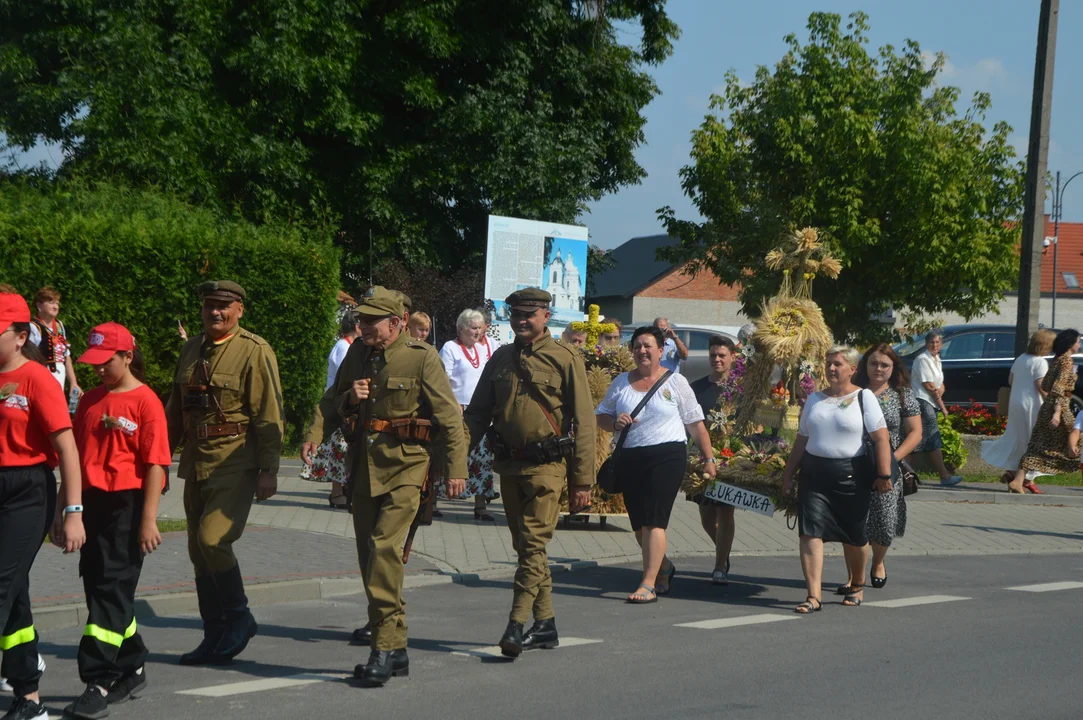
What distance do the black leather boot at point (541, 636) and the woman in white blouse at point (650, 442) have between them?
63.2 inches

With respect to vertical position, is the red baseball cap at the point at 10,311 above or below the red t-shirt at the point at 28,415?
above

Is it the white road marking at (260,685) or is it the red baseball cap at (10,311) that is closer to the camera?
the red baseball cap at (10,311)

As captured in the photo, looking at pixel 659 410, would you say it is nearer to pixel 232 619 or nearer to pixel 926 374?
pixel 232 619

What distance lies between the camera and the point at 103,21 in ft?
73.1

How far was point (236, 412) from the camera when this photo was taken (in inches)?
264

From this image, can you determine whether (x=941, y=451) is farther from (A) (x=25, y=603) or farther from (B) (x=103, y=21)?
(B) (x=103, y=21)

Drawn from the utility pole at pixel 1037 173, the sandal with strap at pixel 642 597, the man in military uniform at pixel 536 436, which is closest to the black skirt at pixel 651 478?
the sandal with strap at pixel 642 597

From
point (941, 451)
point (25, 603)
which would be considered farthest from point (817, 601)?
point (941, 451)

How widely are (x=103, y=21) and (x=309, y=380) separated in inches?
356

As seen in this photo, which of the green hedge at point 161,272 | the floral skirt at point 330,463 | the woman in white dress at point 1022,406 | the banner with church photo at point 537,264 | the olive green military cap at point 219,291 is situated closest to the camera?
the olive green military cap at point 219,291

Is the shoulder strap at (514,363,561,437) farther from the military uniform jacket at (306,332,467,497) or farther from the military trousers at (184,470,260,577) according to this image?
the military trousers at (184,470,260,577)

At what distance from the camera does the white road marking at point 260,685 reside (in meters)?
6.08

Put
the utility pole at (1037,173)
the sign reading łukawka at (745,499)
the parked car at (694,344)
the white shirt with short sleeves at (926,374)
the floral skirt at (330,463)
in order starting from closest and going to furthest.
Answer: the sign reading łukawka at (745,499) < the floral skirt at (330,463) < the white shirt with short sleeves at (926,374) < the utility pole at (1037,173) < the parked car at (694,344)

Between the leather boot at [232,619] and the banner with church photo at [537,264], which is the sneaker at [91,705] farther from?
the banner with church photo at [537,264]
